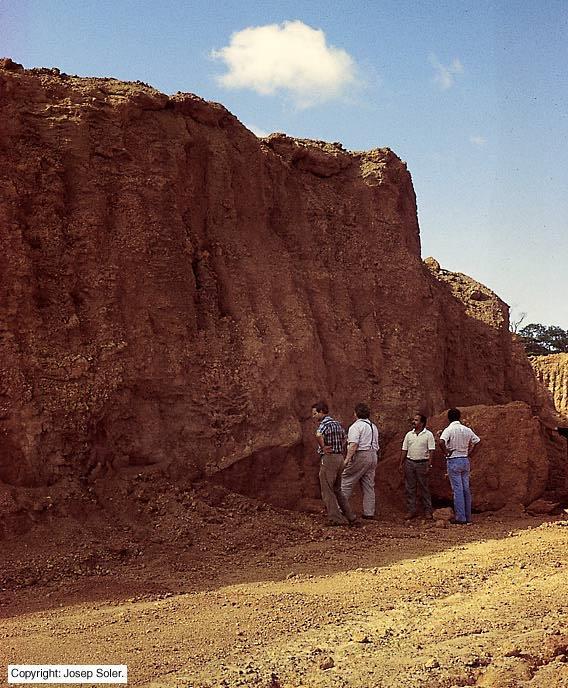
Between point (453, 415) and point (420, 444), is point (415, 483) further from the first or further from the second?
point (453, 415)

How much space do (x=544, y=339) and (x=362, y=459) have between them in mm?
31226

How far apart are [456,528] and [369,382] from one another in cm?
259

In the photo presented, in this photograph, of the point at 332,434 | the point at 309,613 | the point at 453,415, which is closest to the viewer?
the point at 309,613

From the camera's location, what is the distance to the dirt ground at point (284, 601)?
180 inches

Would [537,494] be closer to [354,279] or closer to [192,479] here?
[354,279]

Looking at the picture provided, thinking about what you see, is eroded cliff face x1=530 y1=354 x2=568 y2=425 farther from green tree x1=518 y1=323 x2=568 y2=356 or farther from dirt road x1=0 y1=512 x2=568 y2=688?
dirt road x1=0 y1=512 x2=568 y2=688

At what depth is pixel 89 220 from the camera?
8.76 meters

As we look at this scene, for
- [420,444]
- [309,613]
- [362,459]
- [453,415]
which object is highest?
[453,415]

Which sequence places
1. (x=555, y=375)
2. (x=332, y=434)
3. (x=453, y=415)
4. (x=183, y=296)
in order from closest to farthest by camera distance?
(x=332, y=434) → (x=183, y=296) → (x=453, y=415) → (x=555, y=375)

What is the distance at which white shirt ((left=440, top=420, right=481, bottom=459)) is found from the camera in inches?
385

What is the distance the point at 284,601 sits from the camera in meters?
5.99

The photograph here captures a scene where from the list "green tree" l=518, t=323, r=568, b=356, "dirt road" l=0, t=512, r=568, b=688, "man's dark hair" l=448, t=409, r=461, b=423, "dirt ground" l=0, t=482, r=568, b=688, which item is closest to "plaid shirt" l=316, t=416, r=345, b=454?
"dirt ground" l=0, t=482, r=568, b=688

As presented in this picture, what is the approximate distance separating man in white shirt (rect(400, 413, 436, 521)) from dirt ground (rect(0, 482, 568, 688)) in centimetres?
88

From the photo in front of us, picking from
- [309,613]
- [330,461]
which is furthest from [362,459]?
[309,613]
